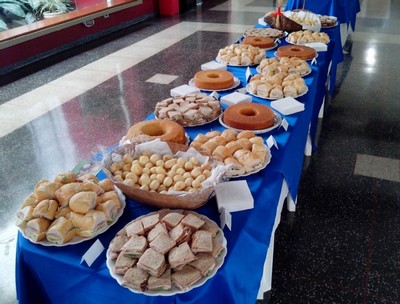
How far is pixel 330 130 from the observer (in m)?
2.87

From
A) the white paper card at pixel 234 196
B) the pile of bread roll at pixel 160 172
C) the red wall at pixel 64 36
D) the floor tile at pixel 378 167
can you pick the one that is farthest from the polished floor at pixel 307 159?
the pile of bread roll at pixel 160 172

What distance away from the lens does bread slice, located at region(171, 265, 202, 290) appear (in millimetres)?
822

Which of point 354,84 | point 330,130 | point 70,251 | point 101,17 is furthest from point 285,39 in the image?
point 101,17

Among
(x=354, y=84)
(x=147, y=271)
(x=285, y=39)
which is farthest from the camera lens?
(x=354, y=84)

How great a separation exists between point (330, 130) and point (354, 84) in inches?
43.4

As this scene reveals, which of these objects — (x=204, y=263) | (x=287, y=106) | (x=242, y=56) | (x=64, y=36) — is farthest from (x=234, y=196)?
(x=64, y=36)

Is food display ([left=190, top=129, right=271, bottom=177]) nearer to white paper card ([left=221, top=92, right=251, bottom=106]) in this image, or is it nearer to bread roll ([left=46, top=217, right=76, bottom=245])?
white paper card ([left=221, top=92, right=251, bottom=106])

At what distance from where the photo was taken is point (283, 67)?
6.63ft

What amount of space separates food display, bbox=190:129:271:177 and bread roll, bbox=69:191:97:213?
0.38 meters

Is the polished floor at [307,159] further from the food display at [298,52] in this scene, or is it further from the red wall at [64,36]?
the food display at [298,52]

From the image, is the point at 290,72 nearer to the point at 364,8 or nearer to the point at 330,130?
the point at 330,130

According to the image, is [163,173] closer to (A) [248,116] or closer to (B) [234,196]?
(B) [234,196]

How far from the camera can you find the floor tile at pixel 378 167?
2336 millimetres

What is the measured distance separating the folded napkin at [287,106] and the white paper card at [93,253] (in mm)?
1011
